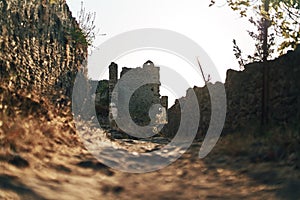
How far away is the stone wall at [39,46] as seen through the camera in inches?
332

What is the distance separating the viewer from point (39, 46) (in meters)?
9.98

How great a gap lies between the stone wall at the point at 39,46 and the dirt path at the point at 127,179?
189 cm

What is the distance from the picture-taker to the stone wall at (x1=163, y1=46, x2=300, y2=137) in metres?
10.3

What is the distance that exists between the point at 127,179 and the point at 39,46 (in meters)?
4.69

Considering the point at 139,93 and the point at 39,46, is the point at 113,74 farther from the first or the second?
the point at 39,46

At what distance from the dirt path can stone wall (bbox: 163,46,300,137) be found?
2.36 meters

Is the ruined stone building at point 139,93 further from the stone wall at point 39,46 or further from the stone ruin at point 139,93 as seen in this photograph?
the stone wall at point 39,46

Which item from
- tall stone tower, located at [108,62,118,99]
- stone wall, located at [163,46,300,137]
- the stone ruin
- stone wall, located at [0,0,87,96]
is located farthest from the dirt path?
tall stone tower, located at [108,62,118,99]

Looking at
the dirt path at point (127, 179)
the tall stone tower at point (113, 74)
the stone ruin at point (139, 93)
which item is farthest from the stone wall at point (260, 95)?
the tall stone tower at point (113, 74)

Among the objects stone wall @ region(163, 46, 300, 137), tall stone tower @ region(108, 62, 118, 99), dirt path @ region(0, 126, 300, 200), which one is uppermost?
tall stone tower @ region(108, 62, 118, 99)

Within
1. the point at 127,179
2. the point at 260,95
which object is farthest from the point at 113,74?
the point at 127,179

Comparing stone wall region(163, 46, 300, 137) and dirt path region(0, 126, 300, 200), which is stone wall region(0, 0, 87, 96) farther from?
stone wall region(163, 46, 300, 137)

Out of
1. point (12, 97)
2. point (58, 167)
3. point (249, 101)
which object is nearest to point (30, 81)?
point (12, 97)

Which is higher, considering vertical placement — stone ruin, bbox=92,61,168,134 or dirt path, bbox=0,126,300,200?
stone ruin, bbox=92,61,168,134
